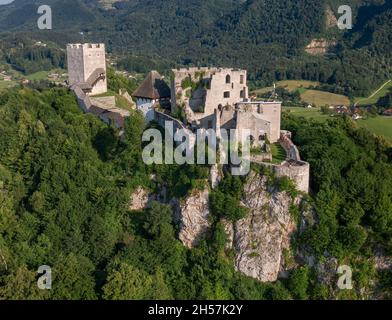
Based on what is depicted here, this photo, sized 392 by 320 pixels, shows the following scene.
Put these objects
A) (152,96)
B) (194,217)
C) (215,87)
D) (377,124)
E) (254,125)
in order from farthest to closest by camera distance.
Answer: (377,124), (152,96), (215,87), (254,125), (194,217)

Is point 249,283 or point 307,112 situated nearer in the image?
point 249,283

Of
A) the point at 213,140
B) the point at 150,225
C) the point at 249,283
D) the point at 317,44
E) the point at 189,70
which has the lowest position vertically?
the point at 317,44

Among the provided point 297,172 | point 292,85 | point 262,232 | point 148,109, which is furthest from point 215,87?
point 292,85

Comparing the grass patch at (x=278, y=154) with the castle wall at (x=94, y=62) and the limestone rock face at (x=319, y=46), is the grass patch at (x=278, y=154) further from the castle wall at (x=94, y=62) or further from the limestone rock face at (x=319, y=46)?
the limestone rock face at (x=319, y=46)

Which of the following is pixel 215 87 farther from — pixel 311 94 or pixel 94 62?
pixel 311 94

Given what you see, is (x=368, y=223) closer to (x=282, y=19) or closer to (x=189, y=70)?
(x=189, y=70)

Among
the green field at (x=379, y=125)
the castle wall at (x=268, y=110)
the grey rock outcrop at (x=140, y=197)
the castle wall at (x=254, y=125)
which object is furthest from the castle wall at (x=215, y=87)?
the green field at (x=379, y=125)
